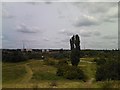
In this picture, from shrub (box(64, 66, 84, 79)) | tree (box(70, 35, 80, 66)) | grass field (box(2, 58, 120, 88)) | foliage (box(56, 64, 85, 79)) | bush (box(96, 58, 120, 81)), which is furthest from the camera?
tree (box(70, 35, 80, 66))

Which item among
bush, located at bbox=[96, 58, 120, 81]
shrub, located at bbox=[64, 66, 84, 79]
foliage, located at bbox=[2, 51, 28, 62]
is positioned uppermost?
foliage, located at bbox=[2, 51, 28, 62]

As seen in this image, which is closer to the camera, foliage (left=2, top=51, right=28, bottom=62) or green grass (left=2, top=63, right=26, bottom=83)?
green grass (left=2, top=63, right=26, bottom=83)

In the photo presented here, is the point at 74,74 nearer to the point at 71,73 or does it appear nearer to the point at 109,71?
the point at 71,73

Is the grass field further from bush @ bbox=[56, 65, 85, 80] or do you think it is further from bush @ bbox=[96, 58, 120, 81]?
bush @ bbox=[96, 58, 120, 81]

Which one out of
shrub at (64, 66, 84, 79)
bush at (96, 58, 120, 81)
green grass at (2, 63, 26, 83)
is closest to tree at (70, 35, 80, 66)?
shrub at (64, 66, 84, 79)

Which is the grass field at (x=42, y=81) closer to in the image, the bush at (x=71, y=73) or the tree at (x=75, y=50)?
the bush at (x=71, y=73)

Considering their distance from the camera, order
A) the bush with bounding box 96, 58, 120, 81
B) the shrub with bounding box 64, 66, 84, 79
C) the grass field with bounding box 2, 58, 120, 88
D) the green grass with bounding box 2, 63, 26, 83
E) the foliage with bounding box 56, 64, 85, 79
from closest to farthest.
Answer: the grass field with bounding box 2, 58, 120, 88 → the bush with bounding box 96, 58, 120, 81 → the green grass with bounding box 2, 63, 26, 83 → the shrub with bounding box 64, 66, 84, 79 → the foliage with bounding box 56, 64, 85, 79

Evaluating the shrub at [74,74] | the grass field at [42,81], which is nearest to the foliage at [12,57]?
the grass field at [42,81]

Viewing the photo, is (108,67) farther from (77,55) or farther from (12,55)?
(12,55)
